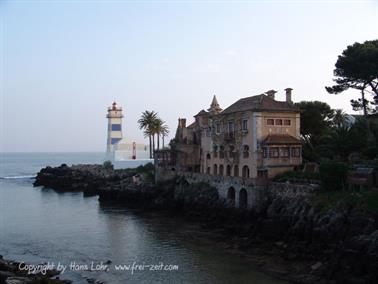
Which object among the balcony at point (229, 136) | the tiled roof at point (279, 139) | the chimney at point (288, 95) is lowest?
the tiled roof at point (279, 139)

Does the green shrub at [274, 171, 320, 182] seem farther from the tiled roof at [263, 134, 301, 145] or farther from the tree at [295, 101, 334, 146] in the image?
the tree at [295, 101, 334, 146]

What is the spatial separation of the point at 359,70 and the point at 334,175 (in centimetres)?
1957

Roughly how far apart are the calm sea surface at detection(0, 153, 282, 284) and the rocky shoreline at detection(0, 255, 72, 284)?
127 cm

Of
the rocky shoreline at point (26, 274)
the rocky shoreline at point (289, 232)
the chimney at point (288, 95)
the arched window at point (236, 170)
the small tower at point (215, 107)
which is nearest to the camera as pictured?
the rocky shoreline at point (26, 274)

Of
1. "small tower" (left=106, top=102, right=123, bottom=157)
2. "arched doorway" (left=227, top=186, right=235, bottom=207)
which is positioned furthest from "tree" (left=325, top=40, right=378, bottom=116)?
"small tower" (left=106, top=102, right=123, bottom=157)

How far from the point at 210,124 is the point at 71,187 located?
125 feet

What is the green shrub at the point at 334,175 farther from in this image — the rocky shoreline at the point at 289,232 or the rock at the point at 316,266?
the rock at the point at 316,266

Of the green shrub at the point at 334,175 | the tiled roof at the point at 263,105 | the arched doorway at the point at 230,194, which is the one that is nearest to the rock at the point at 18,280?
the green shrub at the point at 334,175

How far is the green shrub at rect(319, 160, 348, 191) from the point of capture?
36.2m

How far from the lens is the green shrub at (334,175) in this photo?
36.2 m

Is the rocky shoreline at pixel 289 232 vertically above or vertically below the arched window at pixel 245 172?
below

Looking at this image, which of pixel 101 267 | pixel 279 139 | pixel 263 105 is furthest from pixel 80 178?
pixel 101 267

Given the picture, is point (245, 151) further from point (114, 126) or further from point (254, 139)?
point (114, 126)

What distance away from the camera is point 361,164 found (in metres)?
38.0
